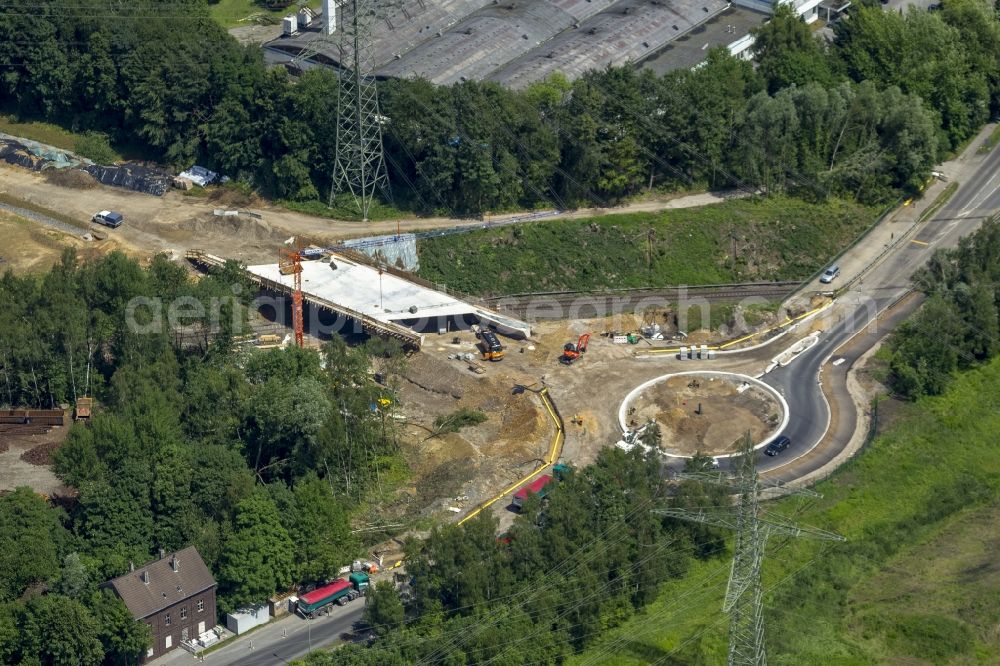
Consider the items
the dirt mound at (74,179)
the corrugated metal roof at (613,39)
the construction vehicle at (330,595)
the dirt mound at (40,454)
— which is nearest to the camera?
the construction vehicle at (330,595)

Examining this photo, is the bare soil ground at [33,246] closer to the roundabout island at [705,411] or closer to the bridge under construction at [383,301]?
the bridge under construction at [383,301]

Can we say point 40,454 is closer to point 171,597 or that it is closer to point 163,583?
point 163,583

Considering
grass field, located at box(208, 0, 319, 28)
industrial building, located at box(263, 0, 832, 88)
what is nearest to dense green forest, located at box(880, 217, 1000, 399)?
industrial building, located at box(263, 0, 832, 88)

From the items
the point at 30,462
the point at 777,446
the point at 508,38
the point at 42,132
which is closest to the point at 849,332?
the point at 777,446

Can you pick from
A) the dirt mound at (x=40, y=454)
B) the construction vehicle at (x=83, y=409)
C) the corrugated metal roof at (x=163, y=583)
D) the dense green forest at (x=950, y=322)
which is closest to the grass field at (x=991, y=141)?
the dense green forest at (x=950, y=322)

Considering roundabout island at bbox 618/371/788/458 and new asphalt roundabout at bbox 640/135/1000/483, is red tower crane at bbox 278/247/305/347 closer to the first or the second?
roundabout island at bbox 618/371/788/458
